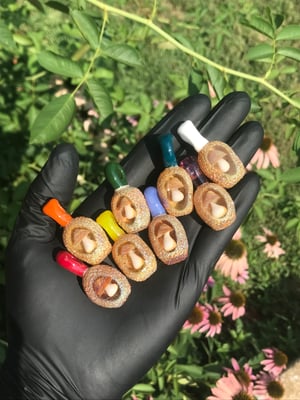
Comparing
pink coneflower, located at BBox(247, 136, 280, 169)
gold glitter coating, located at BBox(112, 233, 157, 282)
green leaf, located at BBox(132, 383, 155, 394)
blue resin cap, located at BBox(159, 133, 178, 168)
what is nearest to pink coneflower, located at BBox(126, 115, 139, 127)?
pink coneflower, located at BBox(247, 136, 280, 169)

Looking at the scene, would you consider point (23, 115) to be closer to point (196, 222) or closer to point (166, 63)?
point (196, 222)

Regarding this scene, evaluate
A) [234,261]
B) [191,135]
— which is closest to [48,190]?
[191,135]

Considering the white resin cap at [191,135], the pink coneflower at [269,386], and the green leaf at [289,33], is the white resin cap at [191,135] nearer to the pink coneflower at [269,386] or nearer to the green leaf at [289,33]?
the green leaf at [289,33]

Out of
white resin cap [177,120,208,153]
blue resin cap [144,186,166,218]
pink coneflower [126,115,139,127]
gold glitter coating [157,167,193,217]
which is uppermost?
white resin cap [177,120,208,153]

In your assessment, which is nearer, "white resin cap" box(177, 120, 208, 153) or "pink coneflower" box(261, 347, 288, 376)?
"white resin cap" box(177, 120, 208, 153)

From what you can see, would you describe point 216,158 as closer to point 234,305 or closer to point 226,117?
point 226,117

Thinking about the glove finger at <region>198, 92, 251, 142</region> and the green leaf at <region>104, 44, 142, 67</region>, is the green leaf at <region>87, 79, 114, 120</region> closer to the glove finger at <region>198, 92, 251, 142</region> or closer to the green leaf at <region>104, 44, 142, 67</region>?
the green leaf at <region>104, 44, 142, 67</region>
